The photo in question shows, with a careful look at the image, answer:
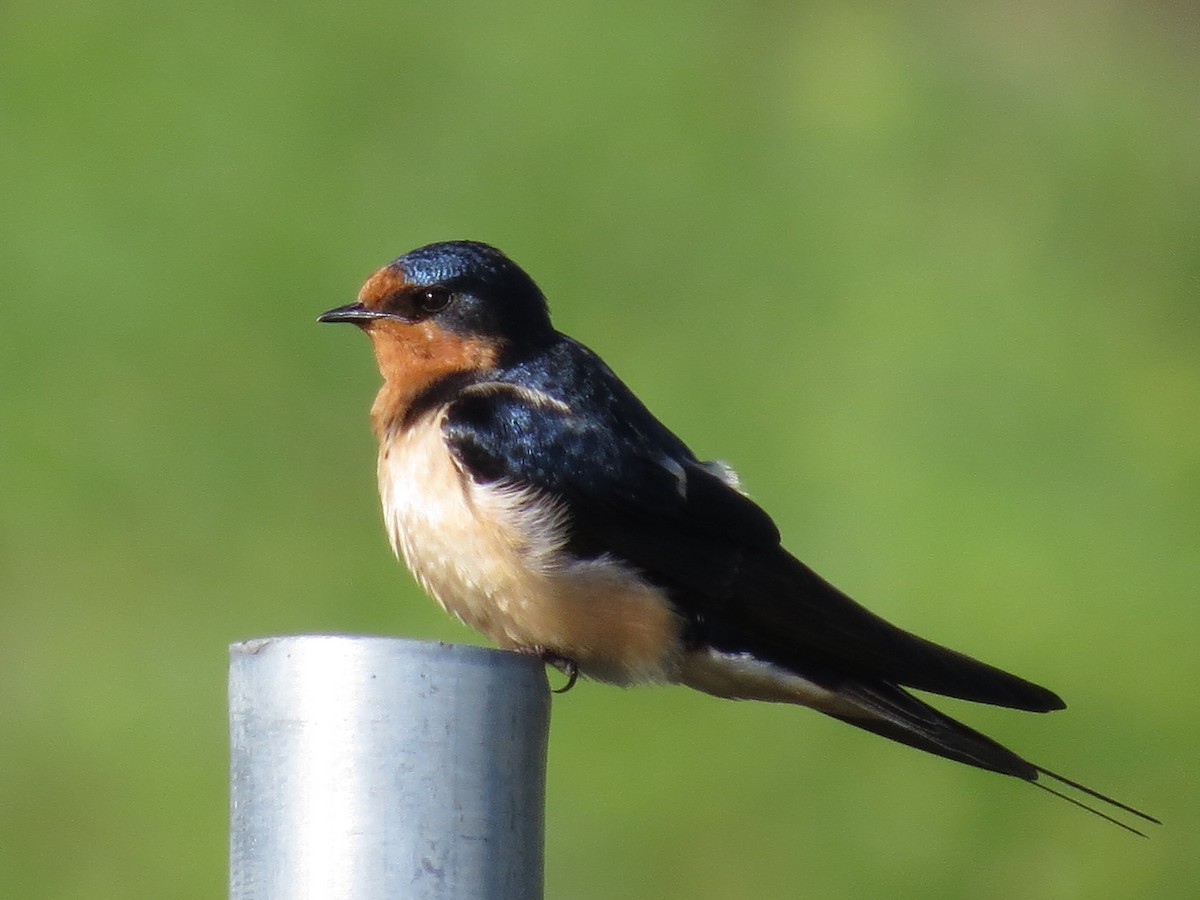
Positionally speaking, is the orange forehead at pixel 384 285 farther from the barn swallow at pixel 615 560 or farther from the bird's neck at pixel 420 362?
the barn swallow at pixel 615 560

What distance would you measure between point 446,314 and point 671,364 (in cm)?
450

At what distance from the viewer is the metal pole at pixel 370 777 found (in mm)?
2068

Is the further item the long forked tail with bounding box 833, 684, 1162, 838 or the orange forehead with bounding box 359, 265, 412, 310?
the orange forehead with bounding box 359, 265, 412, 310

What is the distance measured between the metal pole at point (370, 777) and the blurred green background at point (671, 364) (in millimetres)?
3964

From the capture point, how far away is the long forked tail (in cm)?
327

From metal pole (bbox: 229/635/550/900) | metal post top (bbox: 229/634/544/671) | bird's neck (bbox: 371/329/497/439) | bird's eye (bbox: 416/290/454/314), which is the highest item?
bird's eye (bbox: 416/290/454/314)

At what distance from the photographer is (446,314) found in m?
3.88

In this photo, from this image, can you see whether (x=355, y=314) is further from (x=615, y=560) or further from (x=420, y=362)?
(x=615, y=560)

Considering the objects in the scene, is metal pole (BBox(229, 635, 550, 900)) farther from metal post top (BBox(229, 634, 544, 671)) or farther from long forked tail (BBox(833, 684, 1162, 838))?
long forked tail (BBox(833, 684, 1162, 838))

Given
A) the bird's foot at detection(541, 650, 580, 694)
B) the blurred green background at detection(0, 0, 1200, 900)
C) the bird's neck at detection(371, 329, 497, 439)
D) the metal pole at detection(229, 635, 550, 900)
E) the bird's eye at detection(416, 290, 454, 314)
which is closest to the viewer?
the metal pole at detection(229, 635, 550, 900)

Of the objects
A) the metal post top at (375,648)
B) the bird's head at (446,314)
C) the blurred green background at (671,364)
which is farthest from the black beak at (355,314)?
the blurred green background at (671,364)

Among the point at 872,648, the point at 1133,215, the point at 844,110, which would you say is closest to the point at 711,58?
the point at 844,110

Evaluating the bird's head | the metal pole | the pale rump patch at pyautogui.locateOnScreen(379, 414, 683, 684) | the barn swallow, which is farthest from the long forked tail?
the metal pole

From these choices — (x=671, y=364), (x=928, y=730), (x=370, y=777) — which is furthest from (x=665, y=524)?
(x=671, y=364)
